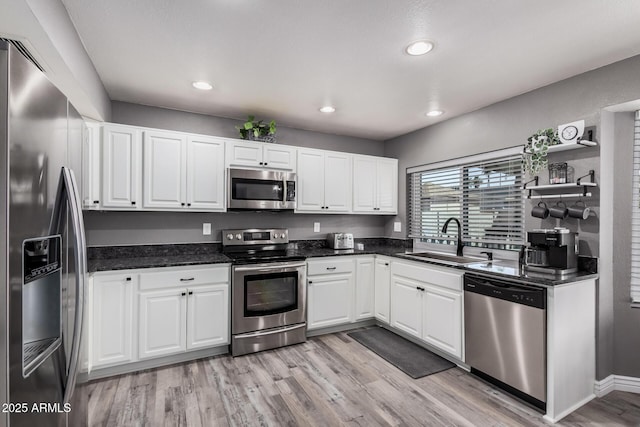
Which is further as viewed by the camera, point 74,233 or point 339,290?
point 339,290

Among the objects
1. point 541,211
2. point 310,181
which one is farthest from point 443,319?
point 310,181

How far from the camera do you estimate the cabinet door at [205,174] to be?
3146 mm

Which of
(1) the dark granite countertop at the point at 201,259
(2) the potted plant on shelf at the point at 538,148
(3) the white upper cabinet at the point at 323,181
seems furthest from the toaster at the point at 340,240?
(2) the potted plant on shelf at the point at 538,148

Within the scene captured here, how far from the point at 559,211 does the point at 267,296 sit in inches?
106

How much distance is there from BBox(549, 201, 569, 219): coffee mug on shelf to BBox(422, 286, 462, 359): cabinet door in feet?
3.28

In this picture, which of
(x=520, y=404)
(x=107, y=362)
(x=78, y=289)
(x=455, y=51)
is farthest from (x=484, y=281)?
(x=107, y=362)

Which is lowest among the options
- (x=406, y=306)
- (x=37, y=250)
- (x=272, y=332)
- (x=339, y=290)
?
(x=272, y=332)

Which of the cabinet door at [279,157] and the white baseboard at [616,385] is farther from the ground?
the cabinet door at [279,157]

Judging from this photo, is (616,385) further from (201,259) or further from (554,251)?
(201,259)

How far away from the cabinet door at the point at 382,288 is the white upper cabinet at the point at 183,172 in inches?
76.6

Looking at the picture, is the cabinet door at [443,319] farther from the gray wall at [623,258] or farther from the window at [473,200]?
the gray wall at [623,258]

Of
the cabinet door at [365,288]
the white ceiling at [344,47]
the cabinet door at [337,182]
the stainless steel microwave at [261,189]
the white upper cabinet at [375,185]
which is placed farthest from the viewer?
the white upper cabinet at [375,185]

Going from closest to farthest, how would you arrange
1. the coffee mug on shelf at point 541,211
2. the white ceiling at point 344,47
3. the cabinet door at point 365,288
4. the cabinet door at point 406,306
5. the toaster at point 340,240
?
the white ceiling at point 344,47, the coffee mug on shelf at point 541,211, the cabinet door at point 406,306, the cabinet door at point 365,288, the toaster at point 340,240

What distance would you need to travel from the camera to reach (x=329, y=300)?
3531 mm
